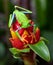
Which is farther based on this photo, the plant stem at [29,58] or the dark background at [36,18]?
the dark background at [36,18]

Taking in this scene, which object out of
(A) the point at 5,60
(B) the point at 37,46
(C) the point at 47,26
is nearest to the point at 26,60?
(B) the point at 37,46

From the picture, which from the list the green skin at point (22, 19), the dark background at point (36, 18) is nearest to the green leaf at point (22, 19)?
the green skin at point (22, 19)

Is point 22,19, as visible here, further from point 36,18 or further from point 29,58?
point 36,18

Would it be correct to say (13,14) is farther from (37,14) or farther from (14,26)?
(37,14)

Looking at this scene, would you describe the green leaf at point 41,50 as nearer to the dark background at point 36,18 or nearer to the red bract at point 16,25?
the red bract at point 16,25

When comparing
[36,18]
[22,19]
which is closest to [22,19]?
[22,19]

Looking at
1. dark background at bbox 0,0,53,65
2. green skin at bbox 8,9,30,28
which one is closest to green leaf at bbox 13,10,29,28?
green skin at bbox 8,9,30,28

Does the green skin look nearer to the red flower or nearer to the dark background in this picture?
the red flower

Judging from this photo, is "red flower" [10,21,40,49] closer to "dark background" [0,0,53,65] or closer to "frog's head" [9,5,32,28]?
"frog's head" [9,5,32,28]

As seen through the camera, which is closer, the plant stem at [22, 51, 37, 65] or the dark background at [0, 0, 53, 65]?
the plant stem at [22, 51, 37, 65]

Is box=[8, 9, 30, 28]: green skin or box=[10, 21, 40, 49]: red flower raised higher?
box=[8, 9, 30, 28]: green skin

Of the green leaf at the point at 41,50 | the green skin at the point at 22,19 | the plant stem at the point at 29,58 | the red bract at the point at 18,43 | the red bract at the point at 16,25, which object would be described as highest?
the green skin at the point at 22,19

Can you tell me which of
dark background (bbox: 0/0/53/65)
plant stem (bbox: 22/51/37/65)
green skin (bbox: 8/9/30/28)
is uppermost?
green skin (bbox: 8/9/30/28)
